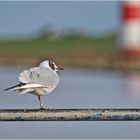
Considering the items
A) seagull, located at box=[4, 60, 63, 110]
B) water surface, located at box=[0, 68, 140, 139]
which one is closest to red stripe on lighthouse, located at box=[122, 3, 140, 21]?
water surface, located at box=[0, 68, 140, 139]

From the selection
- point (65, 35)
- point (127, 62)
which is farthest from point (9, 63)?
point (65, 35)

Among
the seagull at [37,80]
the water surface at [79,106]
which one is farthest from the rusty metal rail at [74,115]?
the water surface at [79,106]

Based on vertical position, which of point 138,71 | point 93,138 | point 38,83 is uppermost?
point 138,71

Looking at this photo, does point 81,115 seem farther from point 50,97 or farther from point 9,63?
point 9,63

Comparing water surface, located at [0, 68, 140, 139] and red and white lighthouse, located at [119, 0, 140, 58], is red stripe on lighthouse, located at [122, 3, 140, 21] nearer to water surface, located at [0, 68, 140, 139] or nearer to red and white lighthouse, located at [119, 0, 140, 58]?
red and white lighthouse, located at [119, 0, 140, 58]

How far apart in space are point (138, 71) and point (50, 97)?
10.2m

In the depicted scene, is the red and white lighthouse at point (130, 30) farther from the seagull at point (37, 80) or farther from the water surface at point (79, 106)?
the seagull at point (37, 80)

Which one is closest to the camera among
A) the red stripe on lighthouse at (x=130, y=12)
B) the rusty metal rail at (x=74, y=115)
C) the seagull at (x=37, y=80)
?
the rusty metal rail at (x=74, y=115)

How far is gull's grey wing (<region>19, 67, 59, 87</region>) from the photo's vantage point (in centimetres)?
444

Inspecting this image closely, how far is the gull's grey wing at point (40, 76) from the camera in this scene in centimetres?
444

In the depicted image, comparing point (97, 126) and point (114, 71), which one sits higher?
point (114, 71)

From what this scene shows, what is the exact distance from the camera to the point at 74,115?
3.69 meters

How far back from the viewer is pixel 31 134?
7.76 m

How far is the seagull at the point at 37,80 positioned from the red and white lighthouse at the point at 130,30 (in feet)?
61.1
